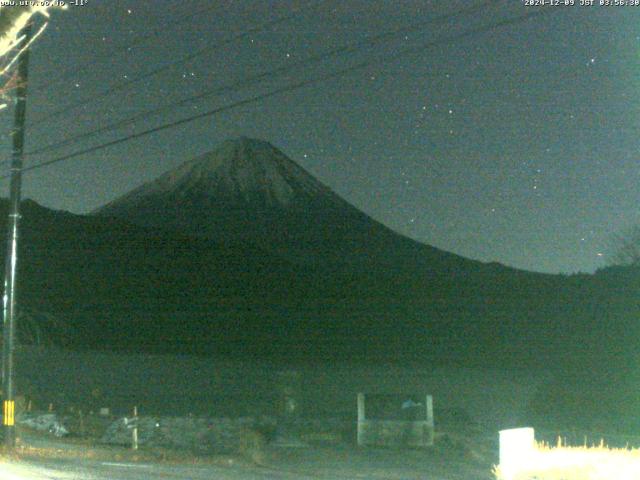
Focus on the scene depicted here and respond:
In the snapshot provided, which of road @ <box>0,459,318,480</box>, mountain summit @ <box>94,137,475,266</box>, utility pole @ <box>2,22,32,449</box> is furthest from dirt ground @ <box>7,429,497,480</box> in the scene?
mountain summit @ <box>94,137,475,266</box>

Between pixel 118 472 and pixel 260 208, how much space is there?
92.0 m

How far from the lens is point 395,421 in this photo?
21547 millimetres

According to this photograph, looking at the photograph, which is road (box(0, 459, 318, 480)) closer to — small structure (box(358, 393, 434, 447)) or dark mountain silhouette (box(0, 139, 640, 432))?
small structure (box(358, 393, 434, 447))

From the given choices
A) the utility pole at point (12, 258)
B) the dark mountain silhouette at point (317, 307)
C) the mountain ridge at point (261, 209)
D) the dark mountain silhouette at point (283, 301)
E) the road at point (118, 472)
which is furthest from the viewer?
the mountain ridge at point (261, 209)

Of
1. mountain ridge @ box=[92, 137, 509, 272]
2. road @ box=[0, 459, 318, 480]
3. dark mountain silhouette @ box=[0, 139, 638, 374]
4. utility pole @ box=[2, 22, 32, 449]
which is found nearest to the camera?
road @ box=[0, 459, 318, 480]

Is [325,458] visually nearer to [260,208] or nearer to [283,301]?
[283,301]

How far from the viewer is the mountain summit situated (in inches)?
3255

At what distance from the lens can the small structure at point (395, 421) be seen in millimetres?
21156

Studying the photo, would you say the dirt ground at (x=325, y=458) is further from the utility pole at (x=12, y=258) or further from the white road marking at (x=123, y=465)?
the utility pole at (x=12, y=258)

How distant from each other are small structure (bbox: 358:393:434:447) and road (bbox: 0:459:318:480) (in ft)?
19.5

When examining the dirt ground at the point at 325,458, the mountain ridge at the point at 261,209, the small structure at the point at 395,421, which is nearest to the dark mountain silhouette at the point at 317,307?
the small structure at the point at 395,421

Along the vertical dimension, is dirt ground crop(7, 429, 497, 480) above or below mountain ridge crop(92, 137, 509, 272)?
below

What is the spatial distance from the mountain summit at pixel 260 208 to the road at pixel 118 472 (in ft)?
179

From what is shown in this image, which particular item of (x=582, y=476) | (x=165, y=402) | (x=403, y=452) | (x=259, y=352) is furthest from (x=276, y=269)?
(x=582, y=476)
